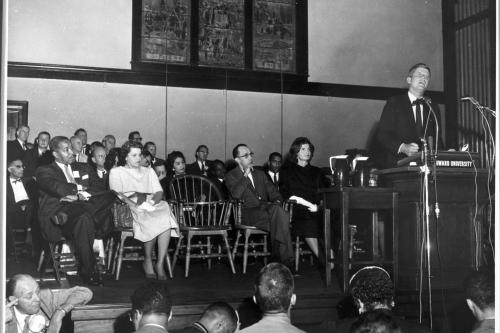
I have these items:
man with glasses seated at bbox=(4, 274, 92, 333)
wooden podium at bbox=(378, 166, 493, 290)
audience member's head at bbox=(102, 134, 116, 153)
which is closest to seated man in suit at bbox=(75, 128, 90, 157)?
audience member's head at bbox=(102, 134, 116, 153)

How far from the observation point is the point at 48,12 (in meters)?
8.47

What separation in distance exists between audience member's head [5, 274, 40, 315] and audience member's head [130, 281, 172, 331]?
2.47ft

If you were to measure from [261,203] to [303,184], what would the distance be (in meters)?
0.43

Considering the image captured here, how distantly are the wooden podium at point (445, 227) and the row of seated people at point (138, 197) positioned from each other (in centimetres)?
112

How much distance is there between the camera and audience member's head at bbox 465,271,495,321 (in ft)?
9.09

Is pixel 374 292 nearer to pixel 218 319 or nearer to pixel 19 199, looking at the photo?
pixel 218 319

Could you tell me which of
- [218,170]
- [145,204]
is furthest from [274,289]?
[218,170]

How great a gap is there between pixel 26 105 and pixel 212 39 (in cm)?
287

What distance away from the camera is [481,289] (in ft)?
9.21

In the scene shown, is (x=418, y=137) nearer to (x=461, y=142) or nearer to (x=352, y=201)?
(x=352, y=201)

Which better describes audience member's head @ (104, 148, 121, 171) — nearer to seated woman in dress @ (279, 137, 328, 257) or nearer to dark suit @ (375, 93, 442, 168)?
seated woman in dress @ (279, 137, 328, 257)

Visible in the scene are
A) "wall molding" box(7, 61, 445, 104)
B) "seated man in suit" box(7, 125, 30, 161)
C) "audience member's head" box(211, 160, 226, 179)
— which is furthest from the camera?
"wall molding" box(7, 61, 445, 104)

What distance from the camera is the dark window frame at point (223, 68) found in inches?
356

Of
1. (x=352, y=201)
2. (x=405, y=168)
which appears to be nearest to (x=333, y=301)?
(x=352, y=201)
